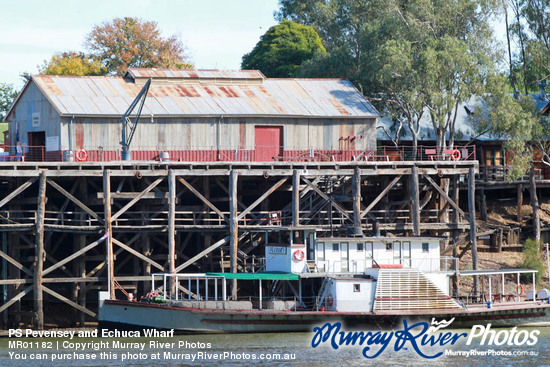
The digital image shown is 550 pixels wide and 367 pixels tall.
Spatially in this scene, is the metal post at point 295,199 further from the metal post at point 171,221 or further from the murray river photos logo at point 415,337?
the murray river photos logo at point 415,337

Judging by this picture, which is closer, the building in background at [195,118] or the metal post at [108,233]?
the metal post at [108,233]

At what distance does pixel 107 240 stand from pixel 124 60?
3714 centimetres

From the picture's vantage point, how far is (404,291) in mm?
48812

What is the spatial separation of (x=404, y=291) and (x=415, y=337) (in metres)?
2.28

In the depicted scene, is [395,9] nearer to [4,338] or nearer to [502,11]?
[502,11]

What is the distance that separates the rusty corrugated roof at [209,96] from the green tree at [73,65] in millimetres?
21924

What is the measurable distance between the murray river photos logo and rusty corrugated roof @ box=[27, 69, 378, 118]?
→ 14847 millimetres

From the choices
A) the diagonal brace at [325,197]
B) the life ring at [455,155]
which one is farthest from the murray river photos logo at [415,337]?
the life ring at [455,155]

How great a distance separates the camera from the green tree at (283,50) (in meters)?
80.9

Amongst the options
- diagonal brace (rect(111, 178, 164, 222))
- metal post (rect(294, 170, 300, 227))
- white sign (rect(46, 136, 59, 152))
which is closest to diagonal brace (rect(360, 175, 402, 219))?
metal post (rect(294, 170, 300, 227))

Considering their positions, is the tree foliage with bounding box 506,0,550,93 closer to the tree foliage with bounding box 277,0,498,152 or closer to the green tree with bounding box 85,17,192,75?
the tree foliage with bounding box 277,0,498,152

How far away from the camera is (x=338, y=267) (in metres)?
50.4

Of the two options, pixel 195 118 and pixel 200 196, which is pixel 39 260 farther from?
pixel 195 118

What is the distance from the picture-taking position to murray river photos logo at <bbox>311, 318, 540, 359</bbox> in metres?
46.2
